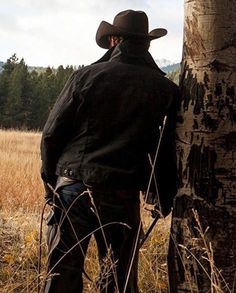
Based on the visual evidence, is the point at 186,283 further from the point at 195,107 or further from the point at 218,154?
the point at 195,107

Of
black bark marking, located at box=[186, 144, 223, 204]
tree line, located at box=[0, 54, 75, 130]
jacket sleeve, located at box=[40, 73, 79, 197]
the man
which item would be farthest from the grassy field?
tree line, located at box=[0, 54, 75, 130]

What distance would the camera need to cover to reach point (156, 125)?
9.00 ft

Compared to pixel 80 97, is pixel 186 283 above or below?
below

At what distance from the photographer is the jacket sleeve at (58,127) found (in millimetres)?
2670

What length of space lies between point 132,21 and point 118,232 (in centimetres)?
115

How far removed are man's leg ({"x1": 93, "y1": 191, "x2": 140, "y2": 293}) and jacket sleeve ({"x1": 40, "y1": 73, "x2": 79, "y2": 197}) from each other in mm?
319

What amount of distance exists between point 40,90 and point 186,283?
62.2 meters

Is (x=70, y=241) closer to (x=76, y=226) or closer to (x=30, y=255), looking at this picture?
(x=76, y=226)

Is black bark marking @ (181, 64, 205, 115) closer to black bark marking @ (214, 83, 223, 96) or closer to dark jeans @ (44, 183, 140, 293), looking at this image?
black bark marking @ (214, 83, 223, 96)

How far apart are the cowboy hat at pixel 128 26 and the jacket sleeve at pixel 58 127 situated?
0.33 metres

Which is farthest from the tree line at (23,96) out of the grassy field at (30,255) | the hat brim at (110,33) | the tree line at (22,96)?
the hat brim at (110,33)

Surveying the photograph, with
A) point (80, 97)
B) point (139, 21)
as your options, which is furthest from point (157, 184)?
point (139, 21)

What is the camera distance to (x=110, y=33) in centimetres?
282

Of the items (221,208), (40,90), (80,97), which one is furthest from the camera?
(40,90)
